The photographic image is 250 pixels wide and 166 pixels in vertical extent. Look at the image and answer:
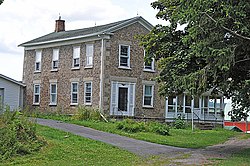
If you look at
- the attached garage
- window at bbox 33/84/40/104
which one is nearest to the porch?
window at bbox 33/84/40/104

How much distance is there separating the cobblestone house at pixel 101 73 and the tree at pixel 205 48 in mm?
13395

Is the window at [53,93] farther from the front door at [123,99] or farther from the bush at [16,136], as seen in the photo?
the bush at [16,136]

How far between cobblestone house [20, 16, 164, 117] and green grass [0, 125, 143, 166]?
14.1m

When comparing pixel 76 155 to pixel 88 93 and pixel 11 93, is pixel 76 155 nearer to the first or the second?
pixel 88 93

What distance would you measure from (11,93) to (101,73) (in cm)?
974

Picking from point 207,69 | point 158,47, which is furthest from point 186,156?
point 158,47

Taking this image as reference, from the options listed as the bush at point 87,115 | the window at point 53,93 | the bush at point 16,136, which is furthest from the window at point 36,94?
the bush at point 16,136

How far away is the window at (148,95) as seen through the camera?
123 ft

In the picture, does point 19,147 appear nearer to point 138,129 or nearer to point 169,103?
point 138,129

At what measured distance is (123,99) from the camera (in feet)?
119

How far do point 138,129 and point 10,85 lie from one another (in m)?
16.7

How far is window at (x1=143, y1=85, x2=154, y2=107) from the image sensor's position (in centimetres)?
3759

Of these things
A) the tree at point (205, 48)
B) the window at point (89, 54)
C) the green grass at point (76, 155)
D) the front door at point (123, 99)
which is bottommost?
the green grass at point (76, 155)

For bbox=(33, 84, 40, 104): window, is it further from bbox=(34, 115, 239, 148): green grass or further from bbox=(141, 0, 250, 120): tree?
bbox=(141, 0, 250, 120): tree
